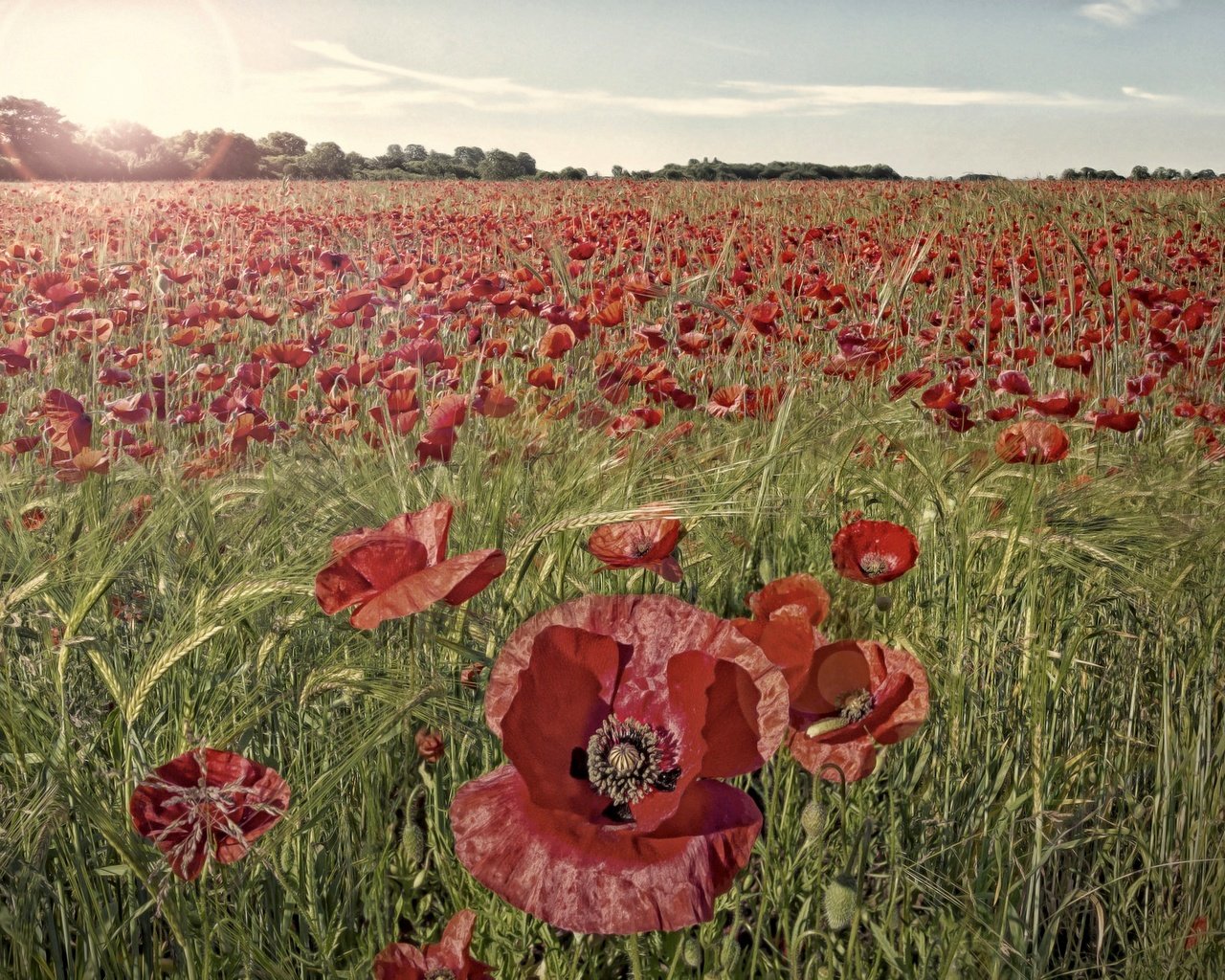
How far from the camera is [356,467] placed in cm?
185

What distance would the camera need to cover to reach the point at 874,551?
3.72ft

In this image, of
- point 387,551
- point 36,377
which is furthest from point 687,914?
point 36,377

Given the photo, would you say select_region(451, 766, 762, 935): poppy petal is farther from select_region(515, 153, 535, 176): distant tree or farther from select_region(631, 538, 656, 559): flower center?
select_region(515, 153, 535, 176): distant tree

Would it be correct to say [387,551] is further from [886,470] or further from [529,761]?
[886,470]

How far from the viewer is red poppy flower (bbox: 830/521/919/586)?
3.51 ft

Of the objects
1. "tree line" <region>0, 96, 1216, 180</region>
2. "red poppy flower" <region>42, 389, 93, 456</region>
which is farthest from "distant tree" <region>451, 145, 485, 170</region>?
"red poppy flower" <region>42, 389, 93, 456</region>

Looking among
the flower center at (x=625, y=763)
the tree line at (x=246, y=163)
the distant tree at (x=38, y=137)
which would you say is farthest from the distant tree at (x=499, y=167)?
the flower center at (x=625, y=763)

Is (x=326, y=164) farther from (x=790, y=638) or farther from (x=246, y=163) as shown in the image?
(x=790, y=638)

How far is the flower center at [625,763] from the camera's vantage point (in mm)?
686

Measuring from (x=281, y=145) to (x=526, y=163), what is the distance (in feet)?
32.2

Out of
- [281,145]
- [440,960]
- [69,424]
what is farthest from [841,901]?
[281,145]

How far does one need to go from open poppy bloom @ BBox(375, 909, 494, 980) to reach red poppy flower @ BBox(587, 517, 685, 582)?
1.14 feet

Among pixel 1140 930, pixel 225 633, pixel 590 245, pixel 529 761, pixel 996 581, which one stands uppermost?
pixel 590 245

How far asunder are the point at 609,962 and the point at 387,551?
1.61ft
